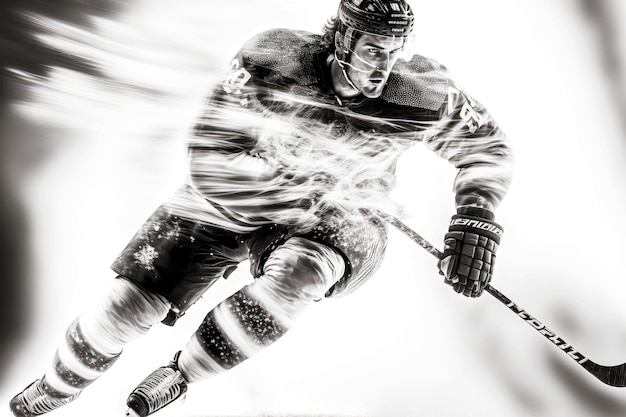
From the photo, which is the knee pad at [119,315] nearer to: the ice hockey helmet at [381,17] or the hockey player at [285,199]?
the hockey player at [285,199]

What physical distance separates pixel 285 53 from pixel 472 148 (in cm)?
46

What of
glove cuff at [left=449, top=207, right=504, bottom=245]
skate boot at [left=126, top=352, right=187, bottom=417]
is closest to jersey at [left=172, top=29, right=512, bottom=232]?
glove cuff at [left=449, top=207, right=504, bottom=245]

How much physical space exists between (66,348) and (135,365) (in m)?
0.15

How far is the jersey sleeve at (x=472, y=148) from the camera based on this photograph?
1.26 meters

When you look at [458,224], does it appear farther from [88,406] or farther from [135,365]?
[88,406]

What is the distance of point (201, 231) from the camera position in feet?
4.08

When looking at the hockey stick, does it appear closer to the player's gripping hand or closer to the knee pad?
the player's gripping hand

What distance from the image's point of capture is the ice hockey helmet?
1139 millimetres

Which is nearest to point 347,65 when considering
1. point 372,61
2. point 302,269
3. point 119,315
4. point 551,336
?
point 372,61

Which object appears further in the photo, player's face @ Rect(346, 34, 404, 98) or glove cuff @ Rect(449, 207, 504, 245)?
glove cuff @ Rect(449, 207, 504, 245)

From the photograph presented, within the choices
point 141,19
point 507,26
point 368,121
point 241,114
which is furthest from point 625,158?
point 141,19

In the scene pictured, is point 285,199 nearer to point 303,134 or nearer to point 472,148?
point 303,134

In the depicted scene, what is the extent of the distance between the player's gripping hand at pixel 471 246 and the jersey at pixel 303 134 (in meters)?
0.12

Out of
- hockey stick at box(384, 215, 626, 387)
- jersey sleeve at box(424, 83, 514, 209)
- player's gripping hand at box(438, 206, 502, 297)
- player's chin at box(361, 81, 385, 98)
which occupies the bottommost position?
hockey stick at box(384, 215, 626, 387)
